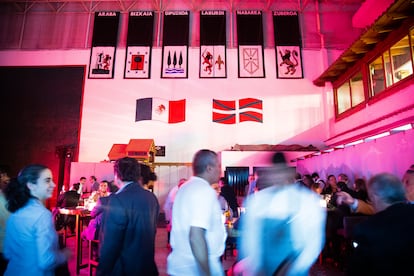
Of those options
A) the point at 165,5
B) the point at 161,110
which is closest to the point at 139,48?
the point at 165,5

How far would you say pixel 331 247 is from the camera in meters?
5.21

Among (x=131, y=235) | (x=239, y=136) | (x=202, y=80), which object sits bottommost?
(x=131, y=235)

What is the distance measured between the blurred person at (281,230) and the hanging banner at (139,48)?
10384 mm

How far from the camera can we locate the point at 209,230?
1.64m

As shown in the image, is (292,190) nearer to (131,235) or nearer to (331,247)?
(131,235)

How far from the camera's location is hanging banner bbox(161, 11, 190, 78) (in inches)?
452

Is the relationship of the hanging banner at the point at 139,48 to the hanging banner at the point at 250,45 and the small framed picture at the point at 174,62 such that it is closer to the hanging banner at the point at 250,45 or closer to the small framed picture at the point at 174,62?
the small framed picture at the point at 174,62

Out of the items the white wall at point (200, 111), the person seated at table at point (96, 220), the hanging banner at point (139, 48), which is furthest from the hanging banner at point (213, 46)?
the person seated at table at point (96, 220)

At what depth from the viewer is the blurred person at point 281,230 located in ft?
5.82

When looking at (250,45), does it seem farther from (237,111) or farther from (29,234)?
(29,234)

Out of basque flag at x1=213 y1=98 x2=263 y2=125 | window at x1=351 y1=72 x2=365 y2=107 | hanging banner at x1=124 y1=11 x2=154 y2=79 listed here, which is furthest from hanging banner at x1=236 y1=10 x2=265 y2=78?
hanging banner at x1=124 y1=11 x2=154 y2=79

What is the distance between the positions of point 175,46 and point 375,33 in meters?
7.31

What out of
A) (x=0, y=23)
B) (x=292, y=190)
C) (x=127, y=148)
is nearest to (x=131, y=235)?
(x=292, y=190)

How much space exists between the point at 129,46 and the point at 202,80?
3.40 m
